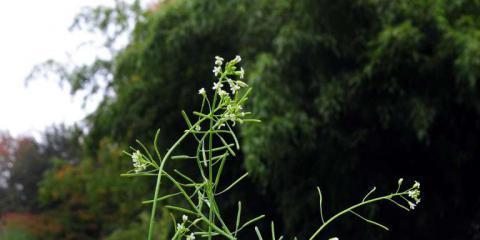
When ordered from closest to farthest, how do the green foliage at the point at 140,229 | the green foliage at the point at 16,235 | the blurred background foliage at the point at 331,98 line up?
the blurred background foliage at the point at 331,98 → the green foliage at the point at 140,229 → the green foliage at the point at 16,235

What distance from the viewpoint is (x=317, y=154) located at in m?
4.81

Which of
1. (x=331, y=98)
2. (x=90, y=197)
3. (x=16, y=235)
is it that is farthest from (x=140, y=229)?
(x=331, y=98)

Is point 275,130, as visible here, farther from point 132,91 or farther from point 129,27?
point 129,27

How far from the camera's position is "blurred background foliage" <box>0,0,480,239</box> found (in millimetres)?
4398

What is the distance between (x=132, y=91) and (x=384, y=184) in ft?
5.35

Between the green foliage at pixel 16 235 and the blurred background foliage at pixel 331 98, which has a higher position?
the blurred background foliage at pixel 331 98

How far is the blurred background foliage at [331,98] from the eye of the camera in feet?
14.4

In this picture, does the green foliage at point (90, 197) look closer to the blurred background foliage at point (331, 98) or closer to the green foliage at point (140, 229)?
the green foliage at point (140, 229)

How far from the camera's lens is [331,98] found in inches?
173

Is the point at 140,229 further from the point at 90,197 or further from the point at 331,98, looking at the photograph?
the point at 331,98

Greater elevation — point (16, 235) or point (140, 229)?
point (140, 229)

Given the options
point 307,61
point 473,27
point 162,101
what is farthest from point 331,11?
point 162,101

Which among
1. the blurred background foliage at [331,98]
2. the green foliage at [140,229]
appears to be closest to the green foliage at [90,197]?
the green foliage at [140,229]

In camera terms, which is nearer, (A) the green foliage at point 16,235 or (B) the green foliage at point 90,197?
(B) the green foliage at point 90,197
